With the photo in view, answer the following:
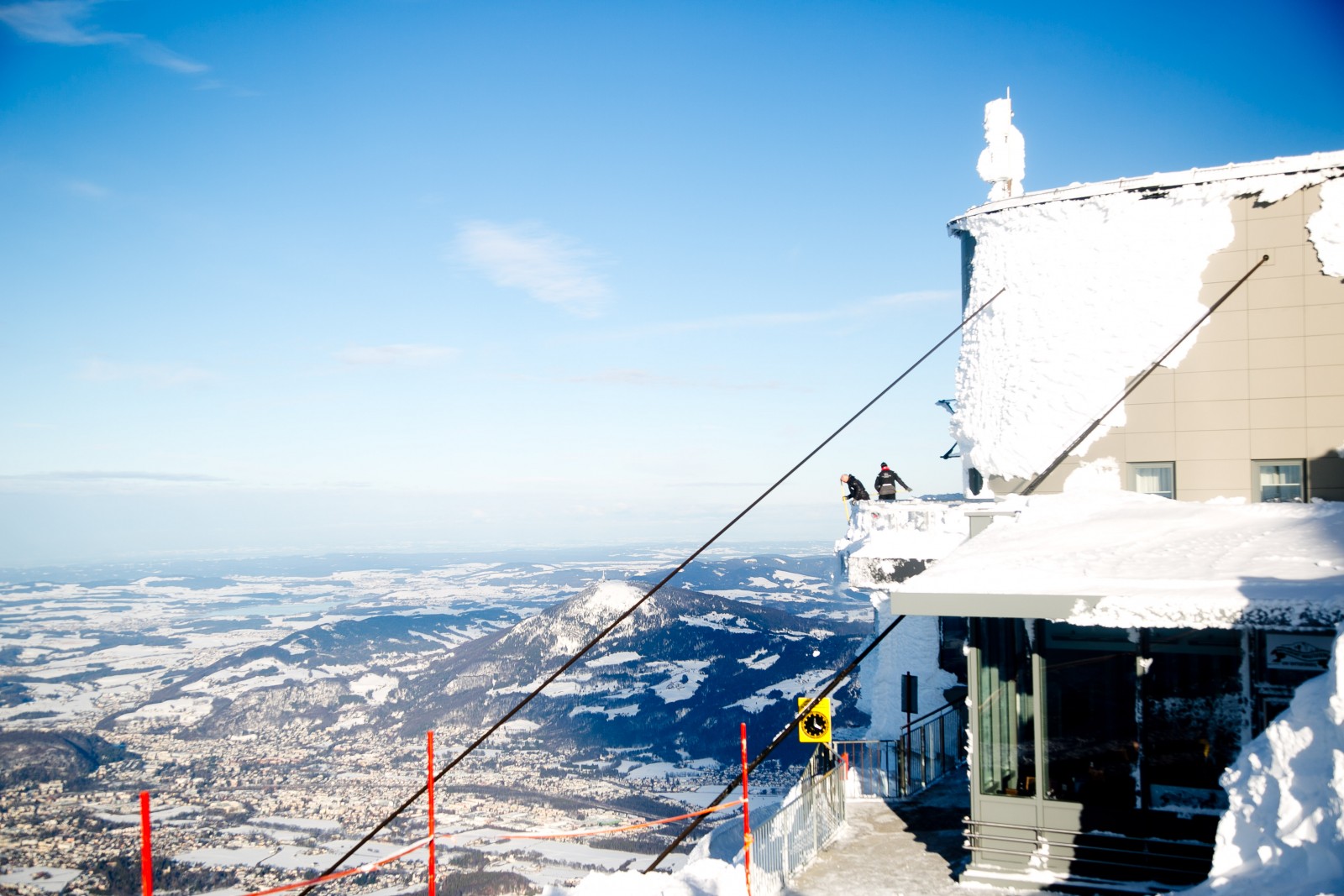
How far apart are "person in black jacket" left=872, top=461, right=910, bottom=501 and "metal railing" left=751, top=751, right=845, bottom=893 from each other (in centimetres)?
561

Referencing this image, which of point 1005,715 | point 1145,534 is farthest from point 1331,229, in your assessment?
point 1005,715

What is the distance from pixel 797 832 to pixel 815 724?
1.44 m

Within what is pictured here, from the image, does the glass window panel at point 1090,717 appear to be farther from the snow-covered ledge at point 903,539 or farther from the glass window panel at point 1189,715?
the snow-covered ledge at point 903,539

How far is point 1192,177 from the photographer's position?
1434cm

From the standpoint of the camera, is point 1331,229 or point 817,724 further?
point 1331,229

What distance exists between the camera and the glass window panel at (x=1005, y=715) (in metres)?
10.4

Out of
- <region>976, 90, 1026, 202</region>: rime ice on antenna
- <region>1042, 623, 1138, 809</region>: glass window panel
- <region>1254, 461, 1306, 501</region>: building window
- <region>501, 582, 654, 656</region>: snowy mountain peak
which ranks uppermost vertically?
<region>976, 90, 1026, 202</region>: rime ice on antenna

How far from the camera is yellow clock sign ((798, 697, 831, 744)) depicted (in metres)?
12.1

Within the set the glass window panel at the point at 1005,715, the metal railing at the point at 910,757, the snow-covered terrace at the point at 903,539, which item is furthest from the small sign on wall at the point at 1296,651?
the metal railing at the point at 910,757

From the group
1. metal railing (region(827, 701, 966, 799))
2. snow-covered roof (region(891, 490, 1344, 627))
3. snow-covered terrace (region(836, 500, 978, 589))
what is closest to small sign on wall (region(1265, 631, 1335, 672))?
snow-covered roof (region(891, 490, 1344, 627))

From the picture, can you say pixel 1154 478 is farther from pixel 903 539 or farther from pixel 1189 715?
pixel 1189 715

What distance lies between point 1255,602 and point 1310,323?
7731mm

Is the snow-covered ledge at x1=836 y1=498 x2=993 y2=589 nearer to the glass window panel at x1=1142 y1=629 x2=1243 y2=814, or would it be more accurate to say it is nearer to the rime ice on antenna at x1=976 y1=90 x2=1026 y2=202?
the glass window panel at x1=1142 y1=629 x2=1243 y2=814

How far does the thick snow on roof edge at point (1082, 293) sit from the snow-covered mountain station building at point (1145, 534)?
0.12 ft
